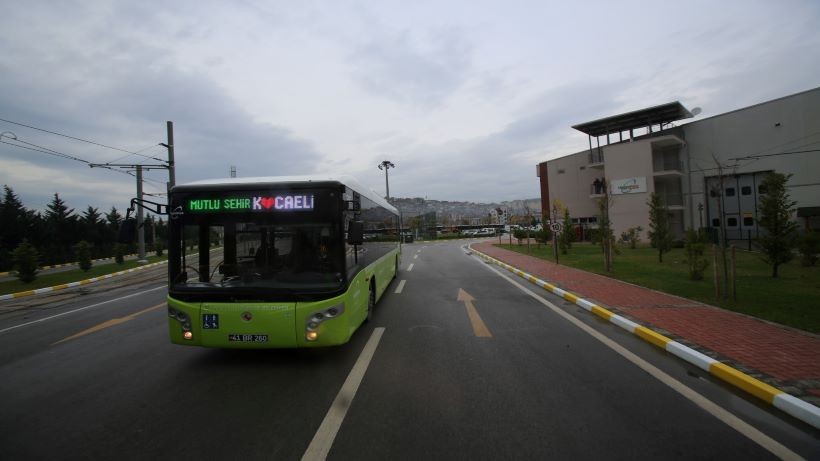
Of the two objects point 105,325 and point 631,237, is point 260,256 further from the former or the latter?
point 631,237

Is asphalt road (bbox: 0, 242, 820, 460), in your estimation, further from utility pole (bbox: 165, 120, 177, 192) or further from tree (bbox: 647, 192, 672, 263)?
utility pole (bbox: 165, 120, 177, 192)

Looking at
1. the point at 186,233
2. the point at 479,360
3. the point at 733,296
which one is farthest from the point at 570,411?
the point at 733,296

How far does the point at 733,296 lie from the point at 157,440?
1047cm

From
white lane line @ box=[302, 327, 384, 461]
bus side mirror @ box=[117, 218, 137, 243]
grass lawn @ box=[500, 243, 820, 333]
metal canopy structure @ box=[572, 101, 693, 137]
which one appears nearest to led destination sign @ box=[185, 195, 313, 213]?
bus side mirror @ box=[117, 218, 137, 243]

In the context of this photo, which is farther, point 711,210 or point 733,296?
point 711,210

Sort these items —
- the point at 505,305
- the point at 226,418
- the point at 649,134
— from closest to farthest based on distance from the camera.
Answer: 1. the point at 226,418
2. the point at 505,305
3. the point at 649,134

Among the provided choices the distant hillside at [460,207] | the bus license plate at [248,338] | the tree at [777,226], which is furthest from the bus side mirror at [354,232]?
the distant hillside at [460,207]

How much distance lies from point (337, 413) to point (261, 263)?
2541mm

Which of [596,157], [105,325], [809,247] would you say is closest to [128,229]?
[105,325]

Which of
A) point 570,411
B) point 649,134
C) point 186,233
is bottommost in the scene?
point 570,411

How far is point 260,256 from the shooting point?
221 inches

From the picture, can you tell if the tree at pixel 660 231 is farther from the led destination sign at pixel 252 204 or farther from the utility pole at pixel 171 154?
the utility pole at pixel 171 154

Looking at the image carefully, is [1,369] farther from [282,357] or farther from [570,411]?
[570,411]

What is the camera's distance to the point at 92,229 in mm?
48031
